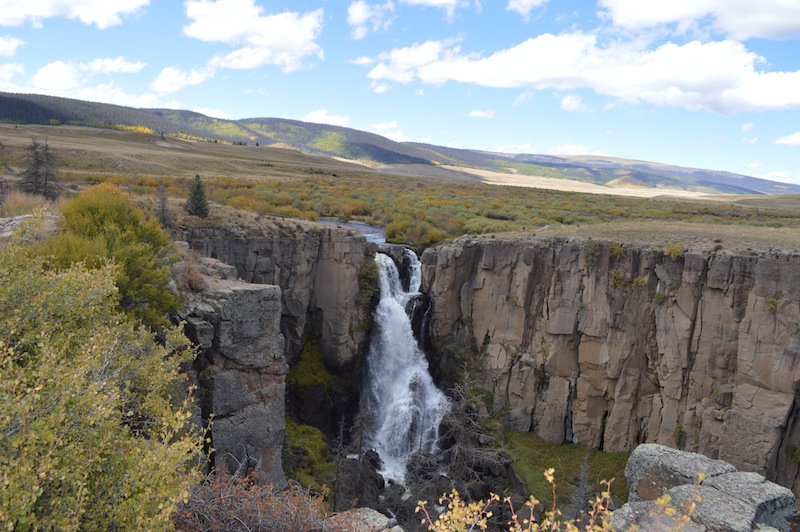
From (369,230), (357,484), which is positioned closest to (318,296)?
(357,484)

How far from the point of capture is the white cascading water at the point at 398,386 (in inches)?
1118

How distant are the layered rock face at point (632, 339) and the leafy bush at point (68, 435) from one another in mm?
22848

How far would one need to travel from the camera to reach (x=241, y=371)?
62.2 feet

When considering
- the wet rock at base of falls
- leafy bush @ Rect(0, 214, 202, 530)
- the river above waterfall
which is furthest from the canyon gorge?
leafy bush @ Rect(0, 214, 202, 530)

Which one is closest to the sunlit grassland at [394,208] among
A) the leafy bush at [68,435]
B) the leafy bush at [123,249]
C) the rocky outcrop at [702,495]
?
the leafy bush at [123,249]

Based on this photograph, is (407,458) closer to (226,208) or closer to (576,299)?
(576,299)

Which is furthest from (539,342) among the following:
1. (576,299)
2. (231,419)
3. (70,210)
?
(70,210)

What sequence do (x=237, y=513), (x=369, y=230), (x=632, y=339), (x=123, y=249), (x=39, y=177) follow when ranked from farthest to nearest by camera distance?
(x=369, y=230)
(x=39, y=177)
(x=632, y=339)
(x=123, y=249)
(x=237, y=513)

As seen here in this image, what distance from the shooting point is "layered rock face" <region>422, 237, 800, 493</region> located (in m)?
22.4

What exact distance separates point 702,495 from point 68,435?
1307 centimetres

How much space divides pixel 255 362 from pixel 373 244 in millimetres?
15989

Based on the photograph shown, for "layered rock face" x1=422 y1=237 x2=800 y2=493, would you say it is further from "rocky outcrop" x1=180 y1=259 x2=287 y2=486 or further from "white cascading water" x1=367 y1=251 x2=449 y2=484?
"rocky outcrop" x1=180 y1=259 x2=287 y2=486

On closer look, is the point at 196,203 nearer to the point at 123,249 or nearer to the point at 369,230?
the point at 123,249

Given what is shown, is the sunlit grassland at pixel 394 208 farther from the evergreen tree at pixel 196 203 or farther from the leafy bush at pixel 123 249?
the leafy bush at pixel 123 249
